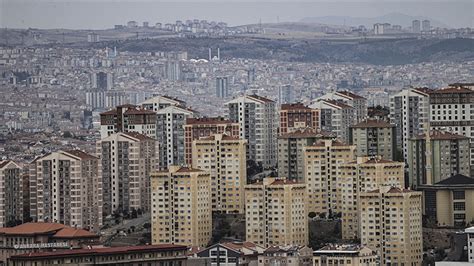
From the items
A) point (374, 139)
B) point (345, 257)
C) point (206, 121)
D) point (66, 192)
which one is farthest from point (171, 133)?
point (345, 257)

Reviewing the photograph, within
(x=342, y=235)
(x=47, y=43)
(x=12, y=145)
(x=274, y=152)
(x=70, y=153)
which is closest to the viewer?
(x=342, y=235)

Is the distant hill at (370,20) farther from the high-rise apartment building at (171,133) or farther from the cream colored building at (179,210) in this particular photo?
the cream colored building at (179,210)

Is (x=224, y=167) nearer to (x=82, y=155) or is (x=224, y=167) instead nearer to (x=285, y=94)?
(x=82, y=155)

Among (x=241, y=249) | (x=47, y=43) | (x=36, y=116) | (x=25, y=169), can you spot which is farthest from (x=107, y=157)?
(x=47, y=43)

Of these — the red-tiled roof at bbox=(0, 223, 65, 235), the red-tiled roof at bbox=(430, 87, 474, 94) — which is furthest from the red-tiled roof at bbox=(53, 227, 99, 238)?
the red-tiled roof at bbox=(430, 87, 474, 94)

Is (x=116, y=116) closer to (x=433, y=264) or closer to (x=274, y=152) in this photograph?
(x=274, y=152)
